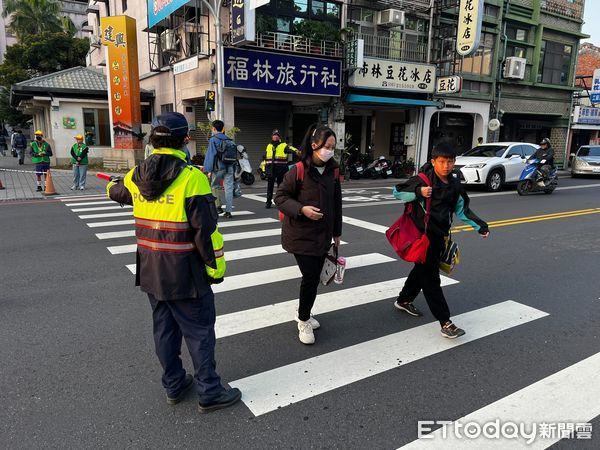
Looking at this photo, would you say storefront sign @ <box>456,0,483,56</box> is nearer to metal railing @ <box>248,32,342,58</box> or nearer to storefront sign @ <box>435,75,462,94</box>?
storefront sign @ <box>435,75,462,94</box>

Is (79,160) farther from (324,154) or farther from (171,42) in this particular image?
(324,154)

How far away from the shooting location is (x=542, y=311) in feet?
15.4

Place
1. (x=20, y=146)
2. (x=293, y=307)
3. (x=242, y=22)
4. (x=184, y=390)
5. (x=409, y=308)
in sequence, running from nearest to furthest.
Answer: (x=184, y=390) → (x=409, y=308) → (x=293, y=307) → (x=242, y=22) → (x=20, y=146)

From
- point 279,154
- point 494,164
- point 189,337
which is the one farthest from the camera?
point 494,164

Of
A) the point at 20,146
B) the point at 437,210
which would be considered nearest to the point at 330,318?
the point at 437,210

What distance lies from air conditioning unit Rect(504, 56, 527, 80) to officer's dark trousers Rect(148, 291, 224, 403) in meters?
25.1

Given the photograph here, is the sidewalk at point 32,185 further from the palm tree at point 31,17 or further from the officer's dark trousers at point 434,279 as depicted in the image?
the palm tree at point 31,17

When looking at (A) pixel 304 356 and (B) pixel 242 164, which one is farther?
(B) pixel 242 164

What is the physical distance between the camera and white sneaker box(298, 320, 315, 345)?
383cm

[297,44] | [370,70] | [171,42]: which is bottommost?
[370,70]

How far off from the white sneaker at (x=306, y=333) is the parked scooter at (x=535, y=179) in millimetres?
12390

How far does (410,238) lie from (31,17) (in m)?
43.2

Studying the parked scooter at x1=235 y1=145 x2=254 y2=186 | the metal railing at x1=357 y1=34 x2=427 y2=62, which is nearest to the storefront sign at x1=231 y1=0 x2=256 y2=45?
the parked scooter at x1=235 y1=145 x2=254 y2=186

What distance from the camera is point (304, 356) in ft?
11.9
